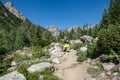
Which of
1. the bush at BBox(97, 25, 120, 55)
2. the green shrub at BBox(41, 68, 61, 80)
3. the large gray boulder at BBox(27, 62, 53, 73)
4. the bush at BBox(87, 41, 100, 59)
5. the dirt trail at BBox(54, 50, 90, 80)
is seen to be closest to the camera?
the green shrub at BBox(41, 68, 61, 80)

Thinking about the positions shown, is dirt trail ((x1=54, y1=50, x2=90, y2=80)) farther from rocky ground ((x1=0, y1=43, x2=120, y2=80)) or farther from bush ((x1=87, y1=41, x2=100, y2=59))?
bush ((x1=87, y1=41, x2=100, y2=59))

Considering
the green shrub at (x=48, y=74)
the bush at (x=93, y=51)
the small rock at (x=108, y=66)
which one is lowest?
the green shrub at (x=48, y=74)

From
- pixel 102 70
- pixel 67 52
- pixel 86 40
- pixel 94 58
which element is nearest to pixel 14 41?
pixel 86 40

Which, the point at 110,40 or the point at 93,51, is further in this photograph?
the point at 93,51

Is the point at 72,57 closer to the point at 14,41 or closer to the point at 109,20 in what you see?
the point at 109,20

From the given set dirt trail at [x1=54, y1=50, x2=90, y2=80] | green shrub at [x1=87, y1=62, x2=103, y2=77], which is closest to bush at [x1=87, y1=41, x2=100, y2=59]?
dirt trail at [x1=54, y1=50, x2=90, y2=80]

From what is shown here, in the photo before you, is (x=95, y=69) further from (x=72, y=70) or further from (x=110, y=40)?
(x=110, y=40)

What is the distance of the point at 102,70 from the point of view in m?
27.0

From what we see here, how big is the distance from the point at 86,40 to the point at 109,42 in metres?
24.9

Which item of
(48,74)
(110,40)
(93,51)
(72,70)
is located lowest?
(48,74)

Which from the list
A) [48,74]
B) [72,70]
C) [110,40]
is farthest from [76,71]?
[110,40]

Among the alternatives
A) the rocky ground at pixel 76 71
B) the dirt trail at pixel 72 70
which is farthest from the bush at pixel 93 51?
the dirt trail at pixel 72 70

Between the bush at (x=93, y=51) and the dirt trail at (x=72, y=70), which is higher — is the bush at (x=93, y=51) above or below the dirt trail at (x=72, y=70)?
above

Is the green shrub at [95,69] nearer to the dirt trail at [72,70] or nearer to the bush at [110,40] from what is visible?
the dirt trail at [72,70]
